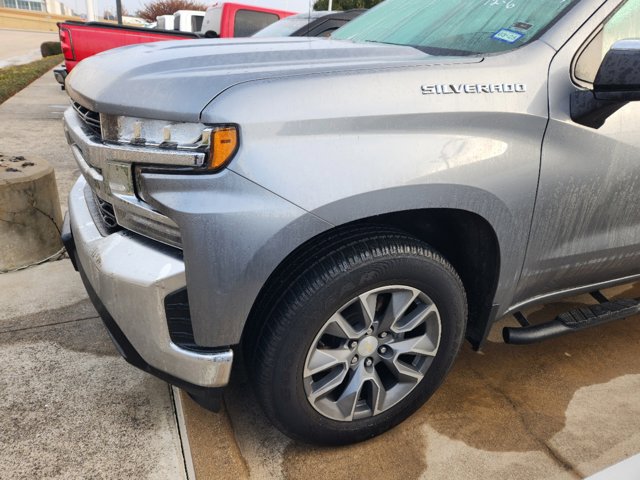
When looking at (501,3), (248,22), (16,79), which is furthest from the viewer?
(16,79)

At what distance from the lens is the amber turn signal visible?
152 cm

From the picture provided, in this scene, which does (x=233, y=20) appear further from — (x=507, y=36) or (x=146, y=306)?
(x=146, y=306)

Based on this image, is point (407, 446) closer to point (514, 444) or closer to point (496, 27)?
point (514, 444)

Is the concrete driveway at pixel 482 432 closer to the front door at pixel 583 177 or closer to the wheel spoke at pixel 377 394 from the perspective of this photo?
the wheel spoke at pixel 377 394

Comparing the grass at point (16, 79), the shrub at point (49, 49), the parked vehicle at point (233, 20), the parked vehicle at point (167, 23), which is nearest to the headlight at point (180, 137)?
the parked vehicle at point (233, 20)

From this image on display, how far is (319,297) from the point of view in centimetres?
169

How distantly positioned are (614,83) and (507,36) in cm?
49

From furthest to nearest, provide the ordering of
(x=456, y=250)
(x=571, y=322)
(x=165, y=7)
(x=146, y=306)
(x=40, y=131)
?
1. (x=165, y=7)
2. (x=40, y=131)
3. (x=571, y=322)
4. (x=456, y=250)
5. (x=146, y=306)

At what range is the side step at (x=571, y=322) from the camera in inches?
88.9

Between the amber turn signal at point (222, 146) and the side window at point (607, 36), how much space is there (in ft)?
4.22

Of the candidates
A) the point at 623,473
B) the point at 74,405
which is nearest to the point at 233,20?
the point at 74,405

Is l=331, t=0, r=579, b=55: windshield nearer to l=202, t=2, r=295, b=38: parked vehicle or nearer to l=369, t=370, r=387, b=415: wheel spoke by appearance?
l=369, t=370, r=387, b=415: wheel spoke

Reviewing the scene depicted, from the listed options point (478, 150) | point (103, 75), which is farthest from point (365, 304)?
point (103, 75)

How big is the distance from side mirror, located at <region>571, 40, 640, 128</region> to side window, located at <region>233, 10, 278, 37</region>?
7716mm
